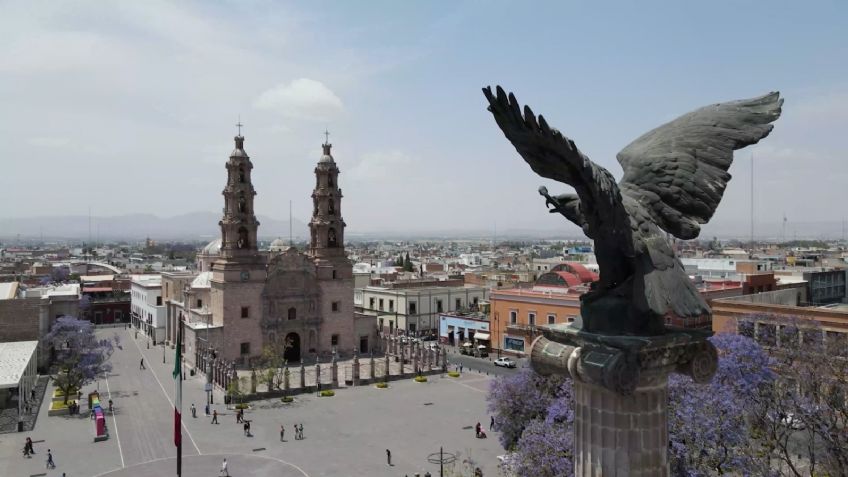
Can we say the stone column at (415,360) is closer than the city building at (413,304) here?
Yes

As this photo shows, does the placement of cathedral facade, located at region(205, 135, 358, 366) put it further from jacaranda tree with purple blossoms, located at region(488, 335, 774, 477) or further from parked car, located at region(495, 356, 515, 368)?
jacaranda tree with purple blossoms, located at region(488, 335, 774, 477)

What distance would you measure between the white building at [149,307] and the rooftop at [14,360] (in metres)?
17.7

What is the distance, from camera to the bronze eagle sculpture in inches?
276

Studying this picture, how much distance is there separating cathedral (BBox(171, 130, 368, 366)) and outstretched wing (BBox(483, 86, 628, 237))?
129 ft

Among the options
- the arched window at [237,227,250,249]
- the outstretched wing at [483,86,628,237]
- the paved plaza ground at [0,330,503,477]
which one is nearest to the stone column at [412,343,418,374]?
the paved plaza ground at [0,330,503,477]

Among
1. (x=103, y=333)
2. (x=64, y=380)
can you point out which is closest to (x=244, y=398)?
(x=64, y=380)

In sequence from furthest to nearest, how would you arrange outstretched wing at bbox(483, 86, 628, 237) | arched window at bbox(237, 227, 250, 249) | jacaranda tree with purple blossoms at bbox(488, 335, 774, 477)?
1. arched window at bbox(237, 227, 250, 249)
2. jacaranda tree with purple blossoms at bbox(488, 335, 774, 477)
3. outstretched wing at bbox(483, 86, 628, 237)

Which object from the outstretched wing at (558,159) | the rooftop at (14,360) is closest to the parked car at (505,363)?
the rooftop at (14,360)

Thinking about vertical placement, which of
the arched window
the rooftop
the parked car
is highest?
the arched window

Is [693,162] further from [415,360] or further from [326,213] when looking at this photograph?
[326,213]

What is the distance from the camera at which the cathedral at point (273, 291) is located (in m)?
46.2

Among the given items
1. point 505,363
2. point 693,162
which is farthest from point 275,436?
point 693,162

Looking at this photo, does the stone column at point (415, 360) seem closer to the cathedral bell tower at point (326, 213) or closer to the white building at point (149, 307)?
the cathedral bell tower at point (326, 213)

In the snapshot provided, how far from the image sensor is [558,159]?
7066 mm
